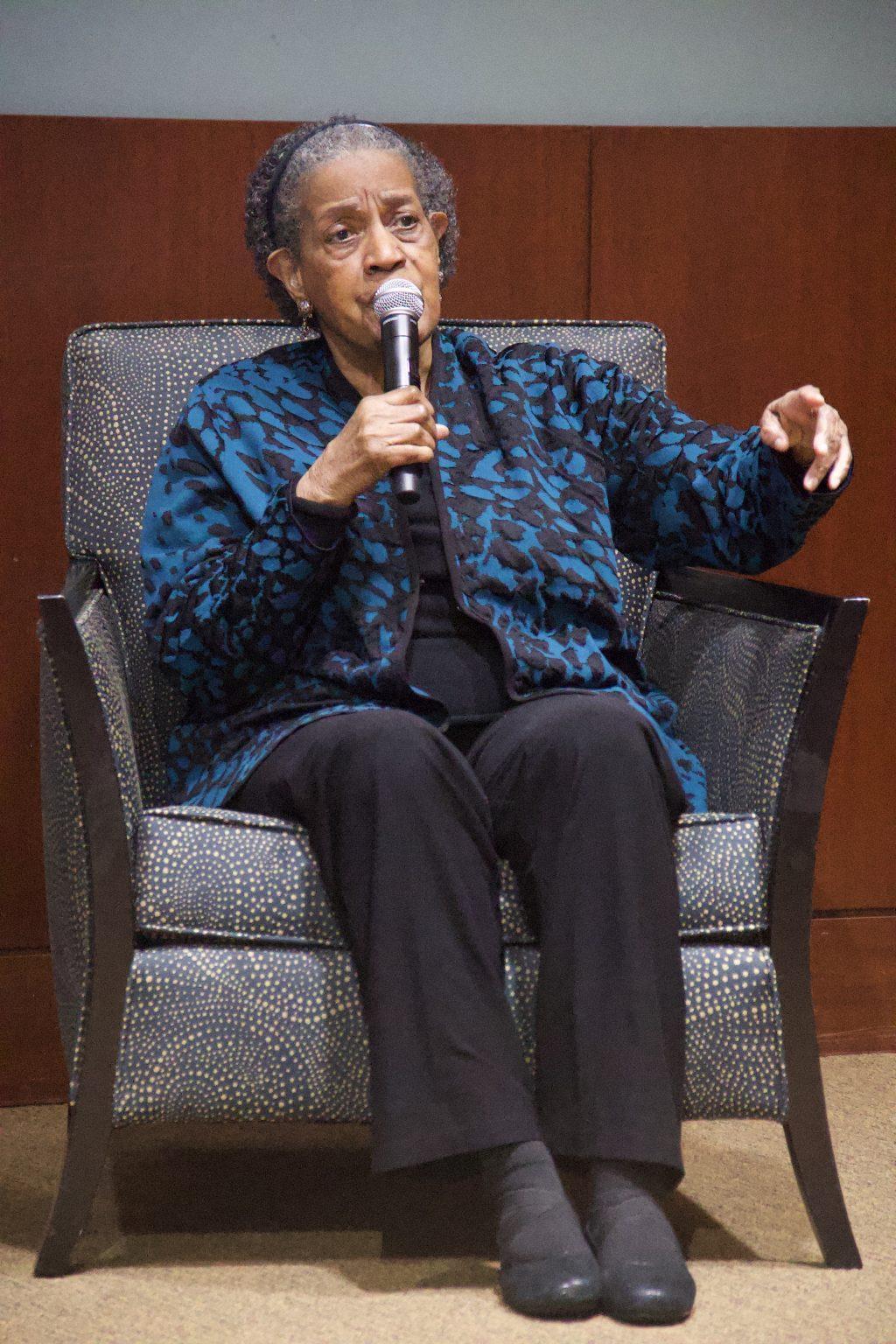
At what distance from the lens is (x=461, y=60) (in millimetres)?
2229

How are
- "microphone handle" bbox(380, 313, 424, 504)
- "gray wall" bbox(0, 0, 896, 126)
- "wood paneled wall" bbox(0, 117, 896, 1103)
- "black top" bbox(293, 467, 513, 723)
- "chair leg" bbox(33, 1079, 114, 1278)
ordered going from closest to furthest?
"chair leg" bbox(33, 1079, 114, 1278)
"microphone handle" bbox(380, 313, 424, 504)
"black top" bbox(293, 467, 513, 723)
"wood paneled wall" bbox(0, 117, 896, 1103)
"gray wall" bbox(0, 0, 896, 126)

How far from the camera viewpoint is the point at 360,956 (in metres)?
1.35

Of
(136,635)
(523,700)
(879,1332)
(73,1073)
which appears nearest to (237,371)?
(136,635)

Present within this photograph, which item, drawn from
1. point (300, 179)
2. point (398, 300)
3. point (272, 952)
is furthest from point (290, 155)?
point (272, 952)

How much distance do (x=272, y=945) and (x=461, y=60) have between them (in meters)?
1.46

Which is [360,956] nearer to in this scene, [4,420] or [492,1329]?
[492,1329]

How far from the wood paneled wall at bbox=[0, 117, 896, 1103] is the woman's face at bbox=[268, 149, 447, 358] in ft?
1.20

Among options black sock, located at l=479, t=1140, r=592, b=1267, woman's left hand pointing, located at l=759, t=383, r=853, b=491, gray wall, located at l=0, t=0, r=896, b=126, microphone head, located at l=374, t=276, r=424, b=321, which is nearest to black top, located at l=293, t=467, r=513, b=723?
microphone head, located at l=374, t=276, r=424, b=321

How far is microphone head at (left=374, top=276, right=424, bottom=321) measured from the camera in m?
1.55

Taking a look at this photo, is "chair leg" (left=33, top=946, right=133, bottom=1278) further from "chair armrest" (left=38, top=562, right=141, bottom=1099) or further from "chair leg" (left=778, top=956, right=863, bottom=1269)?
"chair leg" (left=778, top=956, right=863, bottom=1269)

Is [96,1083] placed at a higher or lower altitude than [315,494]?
lower

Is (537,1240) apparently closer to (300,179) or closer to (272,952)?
(272,952)

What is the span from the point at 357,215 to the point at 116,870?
0.83 meters

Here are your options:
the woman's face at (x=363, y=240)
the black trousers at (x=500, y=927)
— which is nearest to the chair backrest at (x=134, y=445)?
the woman's face at (x=363, y=240)
